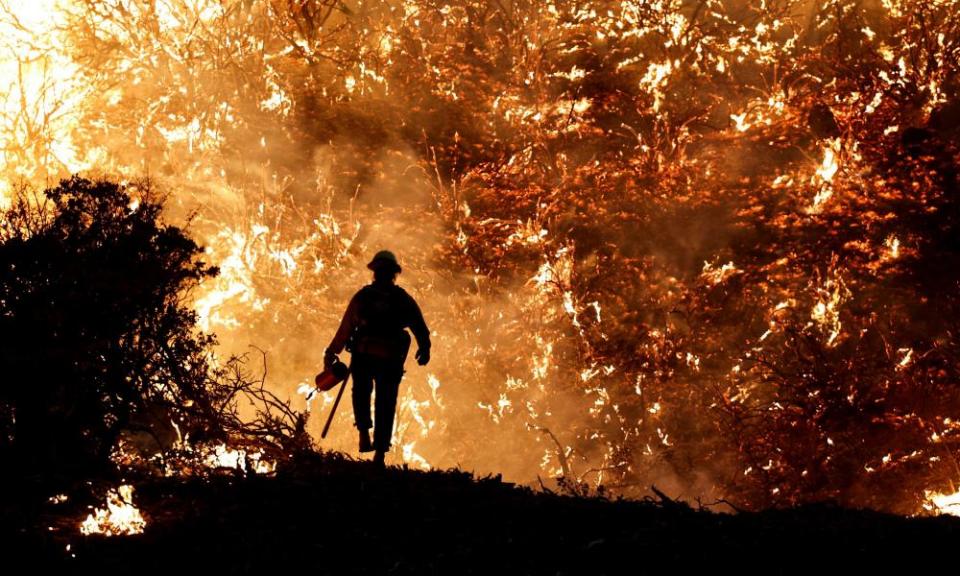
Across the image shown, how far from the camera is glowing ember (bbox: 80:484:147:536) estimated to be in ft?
16.1

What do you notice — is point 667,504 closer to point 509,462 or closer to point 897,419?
point 897,419

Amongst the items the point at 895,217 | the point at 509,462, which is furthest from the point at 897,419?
the point at 509,462

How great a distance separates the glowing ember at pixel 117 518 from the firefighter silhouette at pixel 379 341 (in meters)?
2.26

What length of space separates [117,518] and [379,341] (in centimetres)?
261

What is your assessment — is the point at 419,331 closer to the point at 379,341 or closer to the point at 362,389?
the point at 379,341

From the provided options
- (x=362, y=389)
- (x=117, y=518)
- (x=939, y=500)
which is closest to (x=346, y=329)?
(x=362, y=389)

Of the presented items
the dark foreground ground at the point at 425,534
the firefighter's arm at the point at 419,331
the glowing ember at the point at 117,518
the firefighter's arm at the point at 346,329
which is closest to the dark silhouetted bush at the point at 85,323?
the glowing ember at the point at 117,518

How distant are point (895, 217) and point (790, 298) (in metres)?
2.05

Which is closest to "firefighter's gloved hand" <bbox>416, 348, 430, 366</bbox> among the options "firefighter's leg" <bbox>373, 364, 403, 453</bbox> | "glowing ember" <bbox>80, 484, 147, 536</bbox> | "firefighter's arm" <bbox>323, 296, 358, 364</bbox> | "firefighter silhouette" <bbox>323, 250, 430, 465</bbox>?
"firefighter silhouette" <bbox>323, 250, 430, 465</bbox>

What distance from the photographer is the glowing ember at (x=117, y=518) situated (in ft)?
16.1

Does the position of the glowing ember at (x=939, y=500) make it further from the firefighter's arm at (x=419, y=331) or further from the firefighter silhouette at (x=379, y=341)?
the firefighter silhouette at (x=379, y=341)

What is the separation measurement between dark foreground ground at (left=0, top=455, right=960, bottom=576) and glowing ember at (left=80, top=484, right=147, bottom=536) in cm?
7

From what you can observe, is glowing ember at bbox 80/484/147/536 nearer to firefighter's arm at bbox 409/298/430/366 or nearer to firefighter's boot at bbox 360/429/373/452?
firefighter's boot at bbox 360/429/373/452

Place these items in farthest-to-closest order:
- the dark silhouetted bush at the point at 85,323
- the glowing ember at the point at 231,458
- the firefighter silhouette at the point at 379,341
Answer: the firefighter silhouette at the point at 379,341, the glowing ember at the point at 231,458, the dark silhouetted bush at the point at 85,323
